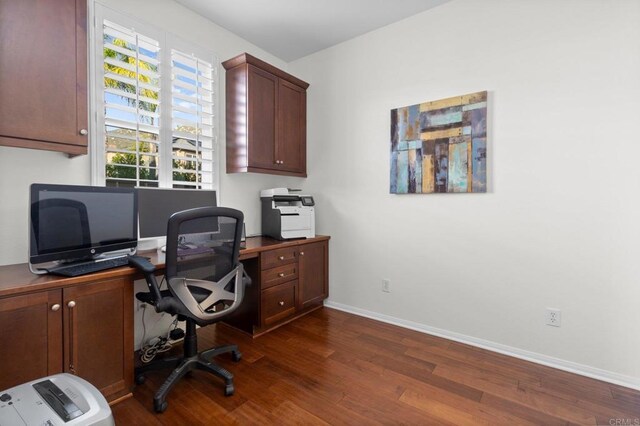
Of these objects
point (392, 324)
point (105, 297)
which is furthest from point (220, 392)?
point (392, 324)

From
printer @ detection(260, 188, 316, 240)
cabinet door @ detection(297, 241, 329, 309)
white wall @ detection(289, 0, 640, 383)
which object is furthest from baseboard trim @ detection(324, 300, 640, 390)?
printer @ detection(260, 188, 316, 240)

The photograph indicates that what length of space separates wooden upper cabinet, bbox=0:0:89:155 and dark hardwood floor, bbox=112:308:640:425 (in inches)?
62.3

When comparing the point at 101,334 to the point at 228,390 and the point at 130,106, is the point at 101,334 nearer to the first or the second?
the point at 228,390

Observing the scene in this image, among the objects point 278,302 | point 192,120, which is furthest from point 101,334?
point 192,120

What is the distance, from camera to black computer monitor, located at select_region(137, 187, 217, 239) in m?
2.19

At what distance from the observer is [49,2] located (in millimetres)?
1641

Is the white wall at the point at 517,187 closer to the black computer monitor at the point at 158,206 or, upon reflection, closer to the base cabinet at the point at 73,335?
the black computer monitor at the point at 158,206

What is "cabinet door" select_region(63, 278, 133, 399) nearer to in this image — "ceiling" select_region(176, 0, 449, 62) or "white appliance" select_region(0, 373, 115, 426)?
"white appliance" select_region(0, 373, 115, 426)

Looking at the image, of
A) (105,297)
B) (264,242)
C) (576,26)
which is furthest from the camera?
(264,242)

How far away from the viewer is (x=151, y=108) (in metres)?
2.38

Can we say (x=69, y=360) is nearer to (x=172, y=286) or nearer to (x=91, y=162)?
(x=172, y=286)

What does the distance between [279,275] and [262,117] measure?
156 cm

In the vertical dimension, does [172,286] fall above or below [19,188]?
below

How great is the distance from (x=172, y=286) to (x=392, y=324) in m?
2.09
